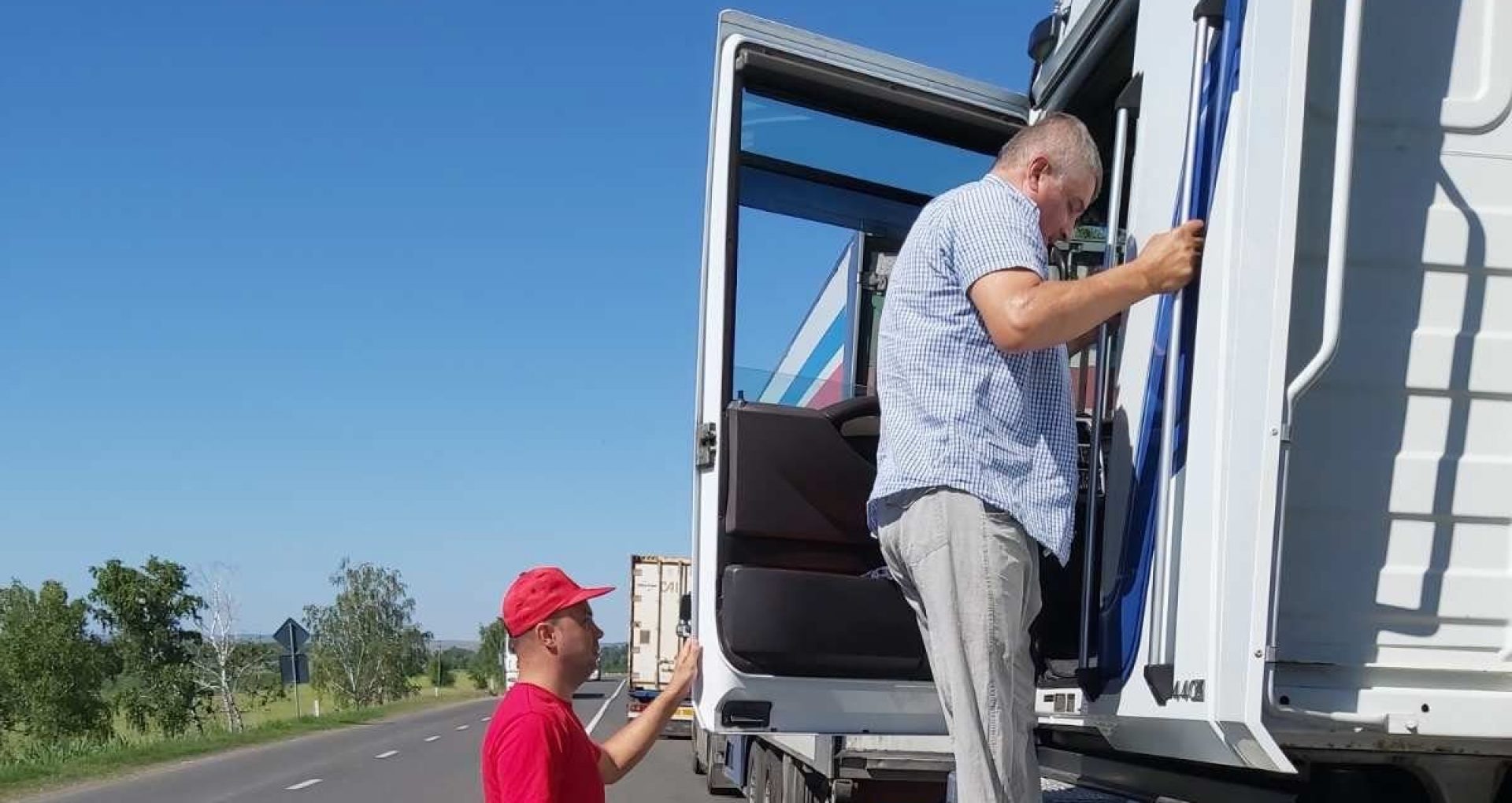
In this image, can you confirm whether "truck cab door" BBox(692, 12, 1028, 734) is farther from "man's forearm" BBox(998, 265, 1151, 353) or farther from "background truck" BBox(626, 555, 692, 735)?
"background truck" BBox(626, 555, 692, 735)

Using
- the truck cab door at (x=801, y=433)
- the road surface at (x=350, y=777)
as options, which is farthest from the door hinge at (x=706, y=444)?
the road surface at (x=350, y=777)

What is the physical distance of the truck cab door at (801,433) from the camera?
10.3ft

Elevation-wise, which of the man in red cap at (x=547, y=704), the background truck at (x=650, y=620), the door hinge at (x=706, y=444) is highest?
the door hinge at (x=706, y=444)

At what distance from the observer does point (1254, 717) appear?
2.08 m

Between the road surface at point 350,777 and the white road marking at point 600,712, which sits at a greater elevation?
the road surface at point 350,777

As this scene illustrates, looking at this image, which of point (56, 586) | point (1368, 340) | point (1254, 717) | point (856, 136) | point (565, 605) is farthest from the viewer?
point (56, 586)

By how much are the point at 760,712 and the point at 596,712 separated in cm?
3728

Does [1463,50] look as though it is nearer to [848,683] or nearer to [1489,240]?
[1489,240]

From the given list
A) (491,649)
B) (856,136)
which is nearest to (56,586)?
(491,649)

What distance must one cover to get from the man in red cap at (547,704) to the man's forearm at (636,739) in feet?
0.07

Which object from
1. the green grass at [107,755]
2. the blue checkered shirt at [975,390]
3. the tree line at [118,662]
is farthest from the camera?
the tree line at [118,662]

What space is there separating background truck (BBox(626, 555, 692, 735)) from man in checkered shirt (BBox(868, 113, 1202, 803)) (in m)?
22.6

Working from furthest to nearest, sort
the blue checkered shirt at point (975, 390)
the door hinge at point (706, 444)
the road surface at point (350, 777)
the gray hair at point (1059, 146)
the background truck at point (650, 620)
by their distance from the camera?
the background truck at point (650, 620) < the road surface at point (350, 777) < the door hinge at point (706, 444) < the gray hair at point (1059, 146) < the blue checkered shirt at point (975, 390)

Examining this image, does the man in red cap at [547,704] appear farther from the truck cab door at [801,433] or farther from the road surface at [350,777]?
the road surface at [350,777]
